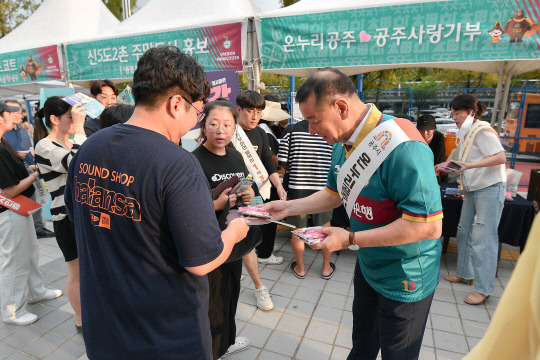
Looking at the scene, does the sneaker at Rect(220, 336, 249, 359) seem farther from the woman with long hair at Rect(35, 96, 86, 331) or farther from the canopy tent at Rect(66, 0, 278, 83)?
the canopy tent at Rect(66, 0, 278, 83)

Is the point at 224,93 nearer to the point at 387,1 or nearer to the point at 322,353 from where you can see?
the point at 387,1

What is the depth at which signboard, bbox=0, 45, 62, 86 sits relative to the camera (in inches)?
230

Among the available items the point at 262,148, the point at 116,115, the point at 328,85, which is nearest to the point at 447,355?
the point at 328,85

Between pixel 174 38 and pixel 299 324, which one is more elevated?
pixel 174 38

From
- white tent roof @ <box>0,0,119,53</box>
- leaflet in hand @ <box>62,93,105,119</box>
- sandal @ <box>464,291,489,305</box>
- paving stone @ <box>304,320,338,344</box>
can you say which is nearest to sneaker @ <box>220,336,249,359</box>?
paving stone @ <box>304,320,338,344</box>

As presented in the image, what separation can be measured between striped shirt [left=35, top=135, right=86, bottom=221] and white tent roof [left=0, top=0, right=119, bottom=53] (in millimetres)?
4939

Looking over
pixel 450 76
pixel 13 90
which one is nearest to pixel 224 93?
pixel 13 90

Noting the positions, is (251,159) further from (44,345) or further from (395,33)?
(44,345)

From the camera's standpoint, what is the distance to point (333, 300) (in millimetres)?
3295

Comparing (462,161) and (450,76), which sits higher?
(450,76)

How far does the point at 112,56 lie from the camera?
5145mm

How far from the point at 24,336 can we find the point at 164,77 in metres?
2.95

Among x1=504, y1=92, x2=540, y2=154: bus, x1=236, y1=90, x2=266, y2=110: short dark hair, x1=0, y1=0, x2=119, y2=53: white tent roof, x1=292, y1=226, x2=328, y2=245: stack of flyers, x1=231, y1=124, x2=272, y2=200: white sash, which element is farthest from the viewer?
x1=504, y1=92, x2=540, y2=154: bus

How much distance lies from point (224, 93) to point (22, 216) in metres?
2.43
